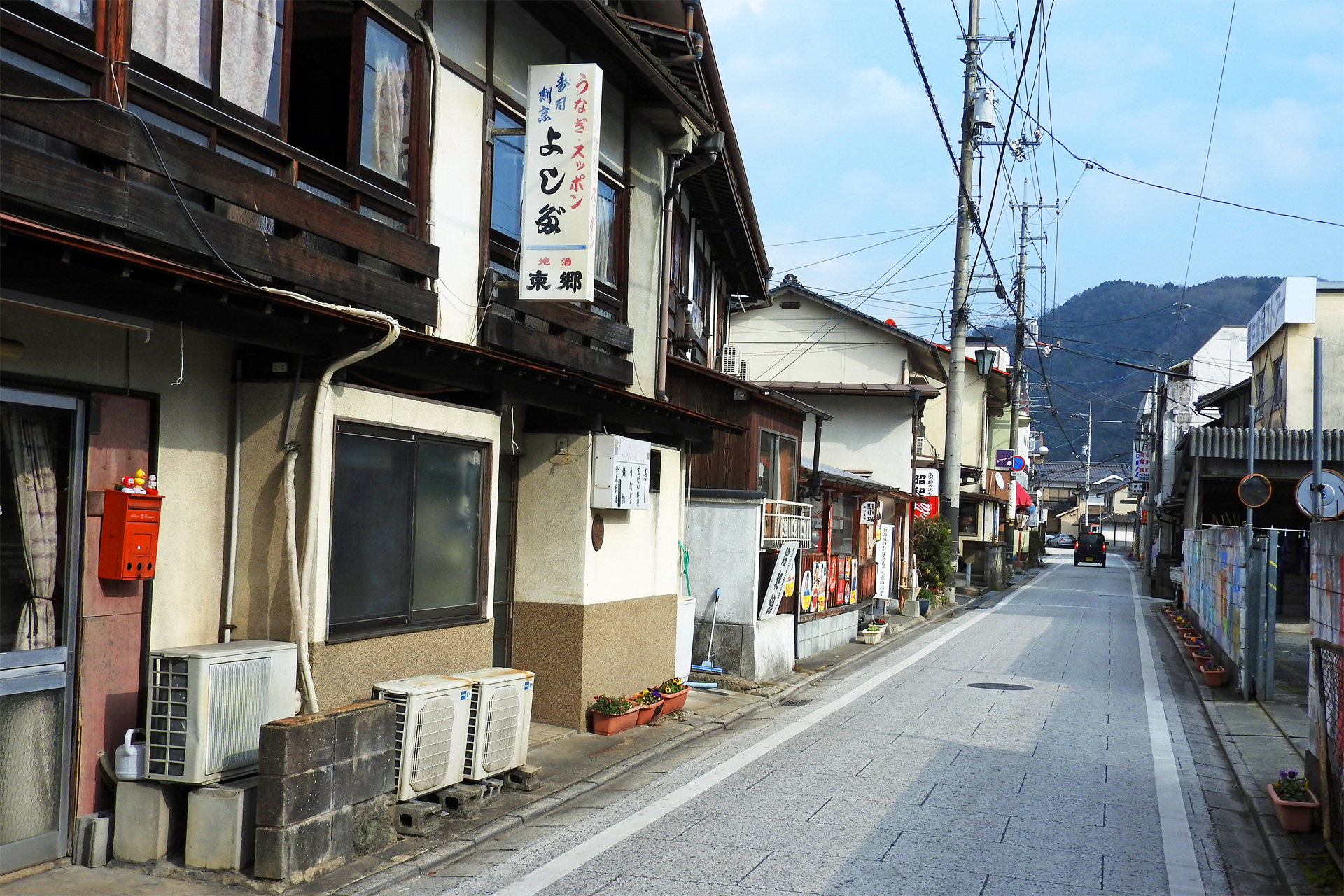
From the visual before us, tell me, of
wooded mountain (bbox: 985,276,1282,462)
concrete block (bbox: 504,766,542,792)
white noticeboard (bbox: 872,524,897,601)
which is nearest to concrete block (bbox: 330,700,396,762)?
concrete block (bbox: 504,766,542,792)

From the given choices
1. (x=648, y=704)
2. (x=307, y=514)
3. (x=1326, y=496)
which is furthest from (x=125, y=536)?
(x=1326, y=496)

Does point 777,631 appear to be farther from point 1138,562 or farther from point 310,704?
point 1138,562

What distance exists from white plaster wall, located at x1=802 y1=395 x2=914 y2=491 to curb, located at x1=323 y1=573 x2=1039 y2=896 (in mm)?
19890

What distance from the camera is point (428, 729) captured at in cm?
791

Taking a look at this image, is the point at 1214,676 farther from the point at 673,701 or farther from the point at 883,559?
the point at 883,559

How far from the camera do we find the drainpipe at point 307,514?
7.35 metres

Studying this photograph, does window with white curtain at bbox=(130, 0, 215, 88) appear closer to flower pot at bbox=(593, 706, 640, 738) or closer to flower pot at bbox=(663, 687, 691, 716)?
flower pot at bbox=(593, 706, 640, 738)

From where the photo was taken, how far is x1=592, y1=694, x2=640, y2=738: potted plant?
37.7 ft

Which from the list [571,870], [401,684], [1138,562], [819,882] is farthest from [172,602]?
[1138,562]

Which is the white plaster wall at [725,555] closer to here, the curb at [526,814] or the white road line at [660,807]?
the curb at [526,814]

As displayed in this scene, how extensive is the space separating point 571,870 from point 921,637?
1790 cm

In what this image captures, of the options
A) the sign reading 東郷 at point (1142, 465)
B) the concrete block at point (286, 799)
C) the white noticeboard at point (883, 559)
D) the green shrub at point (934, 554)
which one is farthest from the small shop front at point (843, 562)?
the sign reading 東郷 at point (1142, 465)

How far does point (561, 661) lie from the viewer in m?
11.5

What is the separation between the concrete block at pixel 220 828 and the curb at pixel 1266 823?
6589mm
